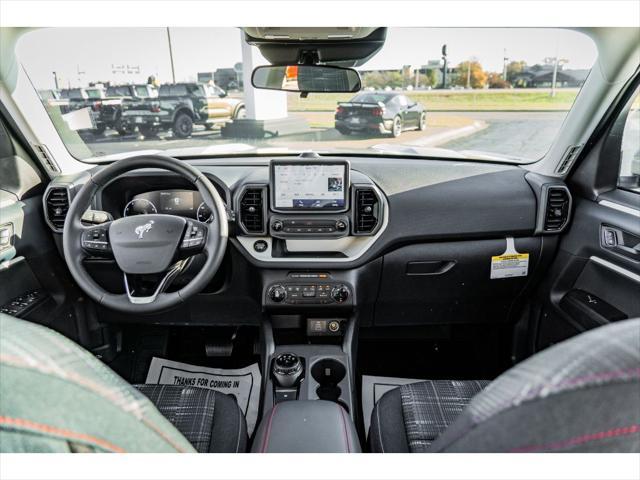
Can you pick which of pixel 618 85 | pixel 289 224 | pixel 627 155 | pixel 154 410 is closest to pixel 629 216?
pixel 627 155

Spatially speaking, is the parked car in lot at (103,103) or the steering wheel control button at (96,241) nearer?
the steering wheel control button at (96,241)

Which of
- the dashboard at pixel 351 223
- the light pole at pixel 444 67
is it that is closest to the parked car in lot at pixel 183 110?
the light pole at pixel 444 67

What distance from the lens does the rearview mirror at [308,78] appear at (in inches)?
84.9

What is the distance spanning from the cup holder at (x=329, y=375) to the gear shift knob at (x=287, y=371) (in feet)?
0.31

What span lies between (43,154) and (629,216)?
104 inches

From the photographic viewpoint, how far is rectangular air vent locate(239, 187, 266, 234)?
237 centimetres

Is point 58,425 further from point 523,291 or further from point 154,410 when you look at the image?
point 523,291

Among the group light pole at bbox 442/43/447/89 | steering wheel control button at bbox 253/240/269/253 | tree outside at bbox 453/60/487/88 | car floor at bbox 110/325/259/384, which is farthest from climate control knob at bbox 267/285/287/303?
tree outside at bbox 453/60/487/88

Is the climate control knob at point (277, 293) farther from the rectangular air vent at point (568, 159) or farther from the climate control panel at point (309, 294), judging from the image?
the rectangular air vent at point (568, 159)

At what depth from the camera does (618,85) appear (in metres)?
2.03

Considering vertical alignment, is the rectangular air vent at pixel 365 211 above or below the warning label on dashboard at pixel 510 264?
above

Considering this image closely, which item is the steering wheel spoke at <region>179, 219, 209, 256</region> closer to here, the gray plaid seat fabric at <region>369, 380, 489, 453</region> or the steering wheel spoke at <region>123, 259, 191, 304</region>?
the steering wheel spoke at <region>123, 259, 191, 304</region>

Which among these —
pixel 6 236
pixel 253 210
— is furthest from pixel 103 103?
pixel 253 210

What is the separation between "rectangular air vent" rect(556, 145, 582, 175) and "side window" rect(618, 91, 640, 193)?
18cm
